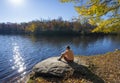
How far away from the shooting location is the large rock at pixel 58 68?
42.7 feet

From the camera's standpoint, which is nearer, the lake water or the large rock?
the large rock

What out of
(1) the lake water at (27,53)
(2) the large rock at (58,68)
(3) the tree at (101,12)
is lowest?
(1) the lake water at (27,53)

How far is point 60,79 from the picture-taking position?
12.9 metres

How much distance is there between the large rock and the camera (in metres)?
13.0

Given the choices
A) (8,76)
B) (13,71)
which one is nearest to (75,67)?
(8,76)

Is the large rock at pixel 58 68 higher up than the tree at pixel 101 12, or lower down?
lower down

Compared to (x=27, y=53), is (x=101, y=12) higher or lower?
higher

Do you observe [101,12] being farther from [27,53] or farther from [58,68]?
[27,53]

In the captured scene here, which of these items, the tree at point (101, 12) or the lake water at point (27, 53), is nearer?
the tree at point (101, 12)

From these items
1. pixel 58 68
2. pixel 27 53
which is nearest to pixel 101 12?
pixel 58 68

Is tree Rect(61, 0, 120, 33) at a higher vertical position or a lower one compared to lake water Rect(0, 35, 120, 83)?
higher

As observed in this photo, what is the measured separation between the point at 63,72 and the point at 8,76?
9673 mm

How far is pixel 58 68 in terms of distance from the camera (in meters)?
13.3

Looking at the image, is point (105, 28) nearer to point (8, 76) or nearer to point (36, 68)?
point (36, 68)
